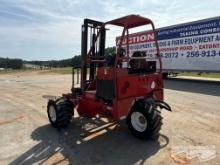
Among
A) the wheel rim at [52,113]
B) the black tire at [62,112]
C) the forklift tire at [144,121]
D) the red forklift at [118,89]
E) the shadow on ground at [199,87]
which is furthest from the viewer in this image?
the shadow on ground at [199,87]

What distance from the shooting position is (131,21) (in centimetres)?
706

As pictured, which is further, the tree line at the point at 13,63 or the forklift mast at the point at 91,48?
the tree line at the point at 13,63

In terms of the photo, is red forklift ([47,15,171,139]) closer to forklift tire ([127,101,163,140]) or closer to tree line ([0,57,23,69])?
forklift tire ([127,101,163,140])

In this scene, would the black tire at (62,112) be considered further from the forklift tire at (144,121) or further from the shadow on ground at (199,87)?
the shadow on ground at (199,87)

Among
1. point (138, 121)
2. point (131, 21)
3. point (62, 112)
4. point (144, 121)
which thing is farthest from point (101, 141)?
point (131, 21)

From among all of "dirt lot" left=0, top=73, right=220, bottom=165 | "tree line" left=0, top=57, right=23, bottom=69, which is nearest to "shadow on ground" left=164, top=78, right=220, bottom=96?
"dirt lot" left=0, top=73, right=220, bottom=165

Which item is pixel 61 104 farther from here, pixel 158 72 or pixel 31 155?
pixel 158 72

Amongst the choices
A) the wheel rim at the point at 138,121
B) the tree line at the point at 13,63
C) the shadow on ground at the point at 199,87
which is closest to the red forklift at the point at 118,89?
the wheel rim at the point at 138,121

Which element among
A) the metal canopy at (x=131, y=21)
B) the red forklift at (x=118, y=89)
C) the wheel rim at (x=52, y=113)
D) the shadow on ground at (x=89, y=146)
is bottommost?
the shadow on ground at (x=89, y=146)

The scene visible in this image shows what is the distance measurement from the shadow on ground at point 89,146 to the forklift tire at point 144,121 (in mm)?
189

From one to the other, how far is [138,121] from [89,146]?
1306 mm

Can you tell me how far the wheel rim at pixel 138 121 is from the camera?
661cm

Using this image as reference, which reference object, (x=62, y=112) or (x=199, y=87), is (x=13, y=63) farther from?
(x=62, y=112)

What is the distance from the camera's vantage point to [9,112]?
1038 cm
